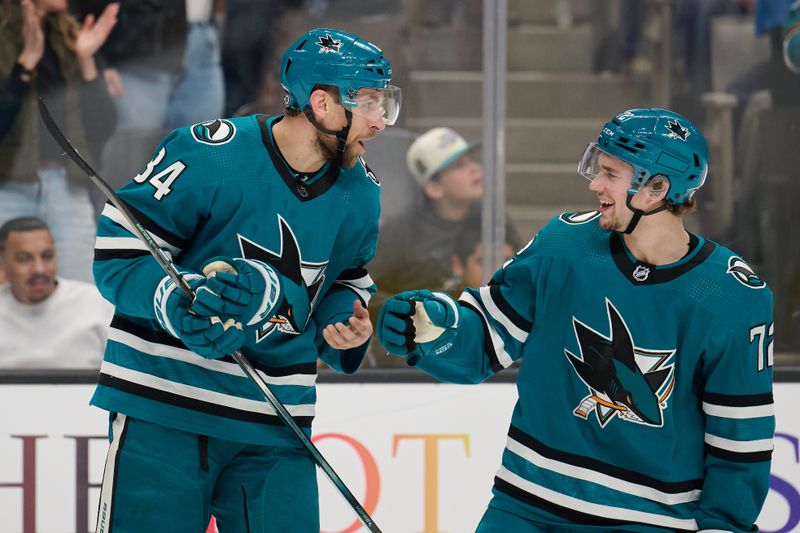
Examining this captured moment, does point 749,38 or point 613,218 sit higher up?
point 749,38

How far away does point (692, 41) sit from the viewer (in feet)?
11.2

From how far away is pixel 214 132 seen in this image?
6.89 feet

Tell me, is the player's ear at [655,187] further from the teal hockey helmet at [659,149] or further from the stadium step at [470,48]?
the stadium step at [470,48]

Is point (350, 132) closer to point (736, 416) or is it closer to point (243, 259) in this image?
point (243, 259)

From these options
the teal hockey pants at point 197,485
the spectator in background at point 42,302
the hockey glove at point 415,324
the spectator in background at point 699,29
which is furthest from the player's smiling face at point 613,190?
the spectator in background at point 42,302

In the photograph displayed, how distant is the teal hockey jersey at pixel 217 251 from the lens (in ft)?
6.64

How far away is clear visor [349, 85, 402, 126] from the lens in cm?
211

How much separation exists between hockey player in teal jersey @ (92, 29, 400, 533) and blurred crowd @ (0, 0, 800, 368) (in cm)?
111

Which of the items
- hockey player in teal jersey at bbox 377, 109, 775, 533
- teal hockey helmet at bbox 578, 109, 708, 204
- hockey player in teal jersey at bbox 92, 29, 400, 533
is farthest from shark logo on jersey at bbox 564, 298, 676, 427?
hockey player in teal jersey at bbox 92, 29, 400, 533

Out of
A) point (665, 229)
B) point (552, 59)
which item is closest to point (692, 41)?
point (552, 59)

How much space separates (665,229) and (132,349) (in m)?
0.93

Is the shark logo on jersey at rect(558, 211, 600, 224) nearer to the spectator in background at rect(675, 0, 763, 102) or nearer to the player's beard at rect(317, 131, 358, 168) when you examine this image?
the player's beard at rect(317, 131, 358, 168)

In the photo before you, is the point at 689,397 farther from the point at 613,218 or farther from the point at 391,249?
the point at 391,249

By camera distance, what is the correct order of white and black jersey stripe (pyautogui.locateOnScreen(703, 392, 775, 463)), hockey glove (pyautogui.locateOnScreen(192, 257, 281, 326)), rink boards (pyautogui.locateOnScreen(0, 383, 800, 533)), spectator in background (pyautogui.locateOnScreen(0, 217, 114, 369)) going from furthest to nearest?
spectator in background (pyautogui.locateOnScreen(0, 217, 114, 369))
rink boards (pyautogui.locateOnScreen(0, 383, 800, 533))
white and black jersey stripe (pyautogui.locateOnScreen(703, 392, 775, 463))
hockey glove (pyautogui.locateOnScreen(192, 257, 281, 326))
